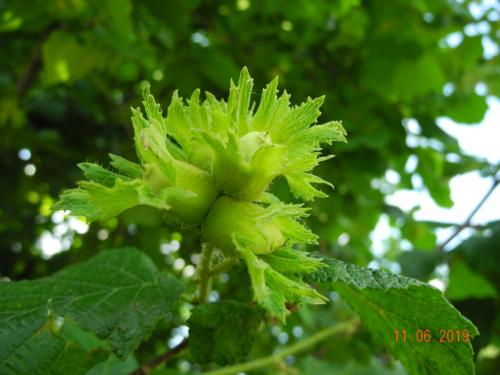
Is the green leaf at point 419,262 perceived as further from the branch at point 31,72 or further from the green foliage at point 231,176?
the branch at point 31,72

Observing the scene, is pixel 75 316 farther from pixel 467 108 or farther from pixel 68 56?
pixel 467 108

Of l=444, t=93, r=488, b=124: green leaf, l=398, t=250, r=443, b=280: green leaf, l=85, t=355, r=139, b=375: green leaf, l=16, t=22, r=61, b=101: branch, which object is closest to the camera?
l=85, t=355, r=139, b=375: green leaf

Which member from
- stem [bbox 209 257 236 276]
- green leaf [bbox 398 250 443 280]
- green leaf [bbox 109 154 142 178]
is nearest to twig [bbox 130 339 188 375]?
stem [bbox 209 257 236 276]

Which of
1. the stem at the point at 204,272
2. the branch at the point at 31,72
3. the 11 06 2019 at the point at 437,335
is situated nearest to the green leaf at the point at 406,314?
the 11 06 2019 at the point at 437,335

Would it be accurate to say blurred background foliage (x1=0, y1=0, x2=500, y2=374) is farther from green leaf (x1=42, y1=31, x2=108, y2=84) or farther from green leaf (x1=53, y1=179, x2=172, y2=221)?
green leaf (x1=53, y1=179, x2=172, y2=221)

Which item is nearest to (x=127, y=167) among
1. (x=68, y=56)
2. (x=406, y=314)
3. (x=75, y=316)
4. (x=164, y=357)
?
(x=75, y=316)

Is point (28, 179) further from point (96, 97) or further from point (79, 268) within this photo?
point (79, 268)

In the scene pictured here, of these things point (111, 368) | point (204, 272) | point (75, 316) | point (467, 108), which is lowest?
point (111, 368)
